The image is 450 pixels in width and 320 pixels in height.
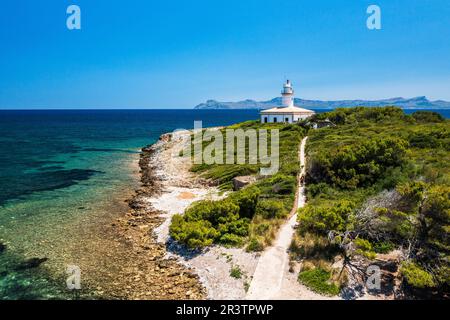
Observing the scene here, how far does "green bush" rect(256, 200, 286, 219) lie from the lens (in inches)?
819

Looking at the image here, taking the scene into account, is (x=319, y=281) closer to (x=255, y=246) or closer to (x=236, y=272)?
(x=236, y=272)

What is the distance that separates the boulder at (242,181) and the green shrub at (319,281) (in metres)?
15.4

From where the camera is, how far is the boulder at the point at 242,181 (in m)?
29.4

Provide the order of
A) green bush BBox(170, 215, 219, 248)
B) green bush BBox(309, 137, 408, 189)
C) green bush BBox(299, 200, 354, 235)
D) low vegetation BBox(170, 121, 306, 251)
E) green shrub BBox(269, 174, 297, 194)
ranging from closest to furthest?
green bush BBox(299, 200, 354, 235), green bush BBox(170, 215, 219, 248), low vegetation BBox(170, 121, 306, 251), green bush BBox(309, 137, 408, 189), green shrub BBox(269, 174, 297, 194)

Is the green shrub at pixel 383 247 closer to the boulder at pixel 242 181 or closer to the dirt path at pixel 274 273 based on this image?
the dirt path at pixel 274 273

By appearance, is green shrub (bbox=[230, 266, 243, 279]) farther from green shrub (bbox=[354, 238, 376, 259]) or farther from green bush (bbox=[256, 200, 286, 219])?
green bush (bbox=[256, 200, 286, 219])

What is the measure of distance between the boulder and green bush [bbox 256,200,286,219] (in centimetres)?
735

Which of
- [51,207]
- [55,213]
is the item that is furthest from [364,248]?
[51,207]

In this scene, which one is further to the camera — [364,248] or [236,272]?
[236,272]

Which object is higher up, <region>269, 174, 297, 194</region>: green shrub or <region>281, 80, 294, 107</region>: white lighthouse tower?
<region>281, 80, 294, 107</region>: white lighthouse tower

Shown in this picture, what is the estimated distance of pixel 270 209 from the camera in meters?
21.3

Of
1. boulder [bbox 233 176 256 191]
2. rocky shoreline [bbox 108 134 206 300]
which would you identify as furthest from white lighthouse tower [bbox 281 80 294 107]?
rocky shoreline [bbox 108 134 206 300]

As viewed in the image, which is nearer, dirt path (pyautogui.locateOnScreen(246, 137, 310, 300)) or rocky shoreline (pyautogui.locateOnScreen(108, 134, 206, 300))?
dirt path (pyautogui.locateOnScreen(246, 137, 310, 300))

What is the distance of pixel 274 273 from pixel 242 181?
1545cm
